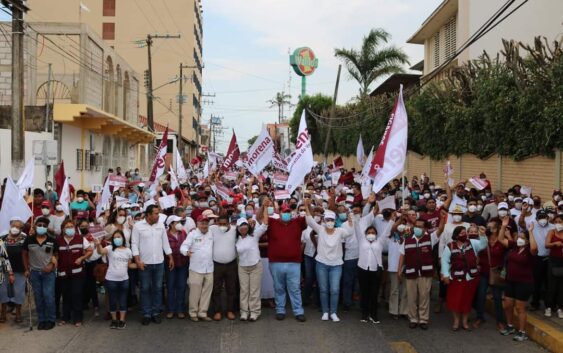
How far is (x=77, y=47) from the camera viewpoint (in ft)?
88.5

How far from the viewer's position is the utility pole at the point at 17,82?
50.8ft

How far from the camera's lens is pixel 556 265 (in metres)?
8.76

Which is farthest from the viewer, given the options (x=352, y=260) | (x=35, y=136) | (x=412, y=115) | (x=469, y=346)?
(x=412, y=115)

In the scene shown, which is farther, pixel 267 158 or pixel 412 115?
pixel 412 115

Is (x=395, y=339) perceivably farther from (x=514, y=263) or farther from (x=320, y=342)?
(x=514, y=263)

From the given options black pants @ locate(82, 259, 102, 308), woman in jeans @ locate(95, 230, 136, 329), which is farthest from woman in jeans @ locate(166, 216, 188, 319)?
black pants @ locate(82, 259, 102, 308)

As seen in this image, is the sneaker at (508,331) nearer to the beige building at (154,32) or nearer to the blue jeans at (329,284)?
the blue jeans at (329,284)

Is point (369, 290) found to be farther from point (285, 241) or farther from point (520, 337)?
point (520, 337)

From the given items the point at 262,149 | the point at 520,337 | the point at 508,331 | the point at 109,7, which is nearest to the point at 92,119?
the point at 262,149

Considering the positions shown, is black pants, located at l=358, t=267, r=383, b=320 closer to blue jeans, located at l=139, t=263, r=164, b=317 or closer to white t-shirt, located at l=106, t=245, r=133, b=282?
blue jeans, located at l=139, t=263, r=164, b=317

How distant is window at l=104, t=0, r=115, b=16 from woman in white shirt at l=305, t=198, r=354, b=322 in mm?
63681

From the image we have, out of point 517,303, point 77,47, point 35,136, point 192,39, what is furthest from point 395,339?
point 192,39

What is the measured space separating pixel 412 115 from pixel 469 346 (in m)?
19.4

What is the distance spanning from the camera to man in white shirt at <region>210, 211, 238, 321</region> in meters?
9.23
